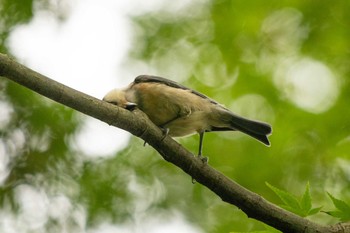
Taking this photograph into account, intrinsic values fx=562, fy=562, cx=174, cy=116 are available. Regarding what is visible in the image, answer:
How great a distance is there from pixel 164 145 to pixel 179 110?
1.91 metres

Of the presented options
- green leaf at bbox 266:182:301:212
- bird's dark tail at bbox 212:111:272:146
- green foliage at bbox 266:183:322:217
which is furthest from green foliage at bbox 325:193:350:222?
bird's dark tail at bbox 212:111:272:146

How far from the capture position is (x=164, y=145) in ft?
12.5

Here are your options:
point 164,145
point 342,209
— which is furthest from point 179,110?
point 342,209

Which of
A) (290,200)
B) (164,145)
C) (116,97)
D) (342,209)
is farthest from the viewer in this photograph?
(116,97)

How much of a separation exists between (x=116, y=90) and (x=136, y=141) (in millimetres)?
2487

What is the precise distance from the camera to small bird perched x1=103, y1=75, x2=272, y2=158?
5.54 m

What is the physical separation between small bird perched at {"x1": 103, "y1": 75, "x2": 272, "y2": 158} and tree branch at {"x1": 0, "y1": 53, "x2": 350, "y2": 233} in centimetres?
145

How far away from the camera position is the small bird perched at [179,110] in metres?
5.54

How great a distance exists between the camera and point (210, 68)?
25.0 feet

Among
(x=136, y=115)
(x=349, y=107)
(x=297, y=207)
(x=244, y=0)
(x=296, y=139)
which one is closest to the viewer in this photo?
(x=297, y=207)

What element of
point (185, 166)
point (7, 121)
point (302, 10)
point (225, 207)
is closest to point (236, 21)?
point (302, 10)

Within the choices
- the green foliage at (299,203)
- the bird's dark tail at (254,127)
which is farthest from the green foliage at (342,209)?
the bird's dark tail at (254,127)

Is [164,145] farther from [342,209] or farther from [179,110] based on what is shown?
[179,110]

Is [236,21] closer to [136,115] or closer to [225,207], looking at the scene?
[225,207]
